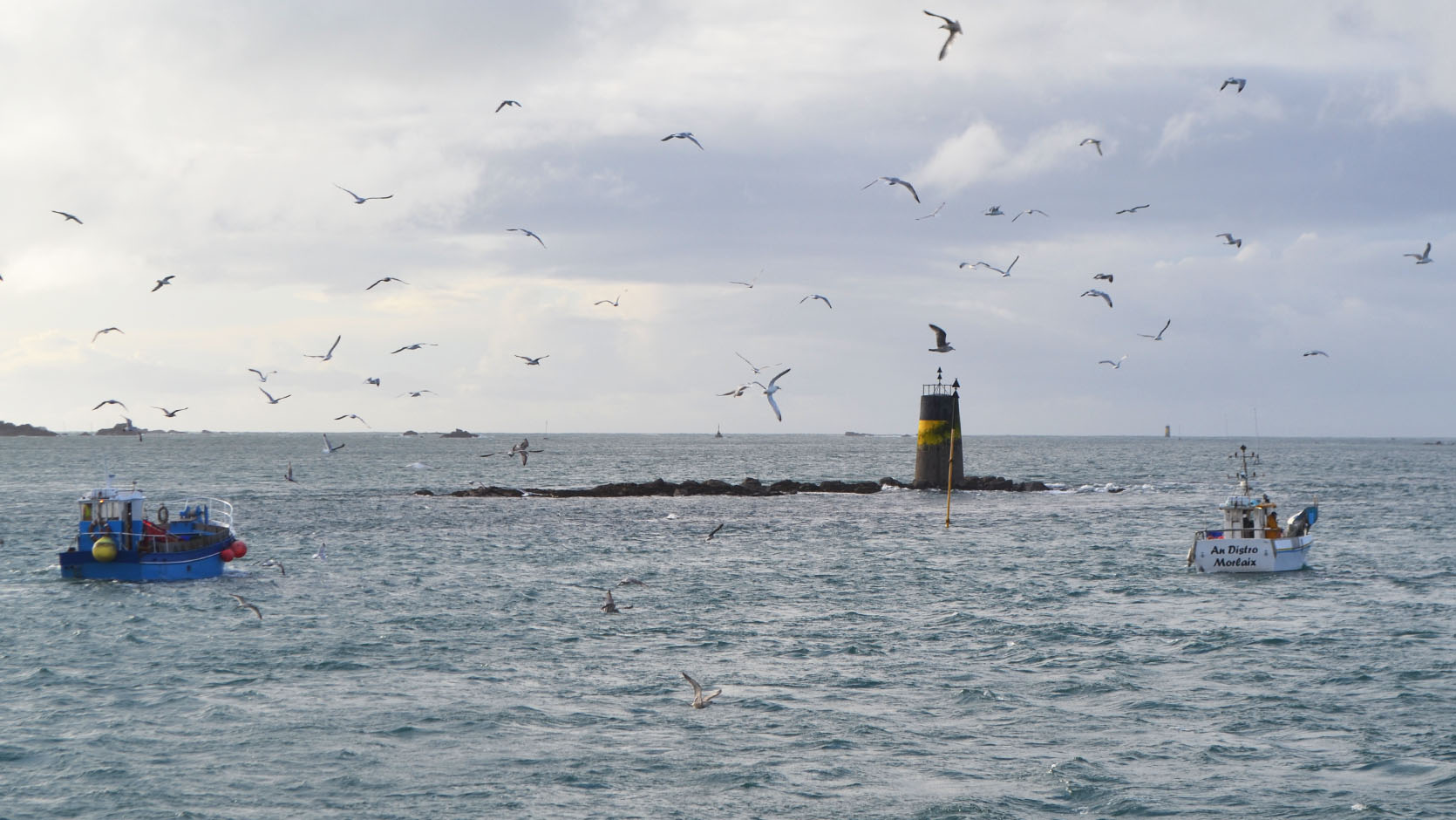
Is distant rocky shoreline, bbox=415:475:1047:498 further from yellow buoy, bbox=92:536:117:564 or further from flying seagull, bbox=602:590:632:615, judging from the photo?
flying seagull, bbox=602:590:632:615

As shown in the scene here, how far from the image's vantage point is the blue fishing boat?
3884cm

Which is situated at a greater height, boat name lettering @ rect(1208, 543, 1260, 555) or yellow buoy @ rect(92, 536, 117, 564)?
boat name lettering @ rect(1208, 543, 1260, 555)

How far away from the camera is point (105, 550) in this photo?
38375mm

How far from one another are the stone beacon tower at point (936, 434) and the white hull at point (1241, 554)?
35.6 meters

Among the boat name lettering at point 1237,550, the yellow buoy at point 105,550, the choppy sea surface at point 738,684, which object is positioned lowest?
the choppy sea surface at point 738,684

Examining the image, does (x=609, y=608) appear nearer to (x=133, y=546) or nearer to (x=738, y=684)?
(x=738, y=684)

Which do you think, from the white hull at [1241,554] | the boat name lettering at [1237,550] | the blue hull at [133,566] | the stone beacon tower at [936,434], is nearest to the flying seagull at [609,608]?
the blue hull at [133,566]

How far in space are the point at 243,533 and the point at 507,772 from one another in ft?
144

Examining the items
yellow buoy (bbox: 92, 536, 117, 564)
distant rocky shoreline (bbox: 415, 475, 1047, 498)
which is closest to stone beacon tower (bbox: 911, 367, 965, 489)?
distant rocky shoreline (bbox: 415, 475, 1047, 498)

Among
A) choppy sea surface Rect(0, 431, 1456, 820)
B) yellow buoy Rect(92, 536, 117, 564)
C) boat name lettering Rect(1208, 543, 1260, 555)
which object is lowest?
choppy sea surface Rect(0, 431, 1456, 820)

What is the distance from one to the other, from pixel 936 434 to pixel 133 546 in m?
52.7

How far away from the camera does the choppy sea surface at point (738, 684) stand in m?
17.7

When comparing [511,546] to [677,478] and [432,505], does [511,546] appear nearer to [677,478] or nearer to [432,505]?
[432,505]

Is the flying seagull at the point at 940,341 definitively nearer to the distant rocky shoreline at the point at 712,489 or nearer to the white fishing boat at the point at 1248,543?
the white fishing boat at the point at 1248,543
